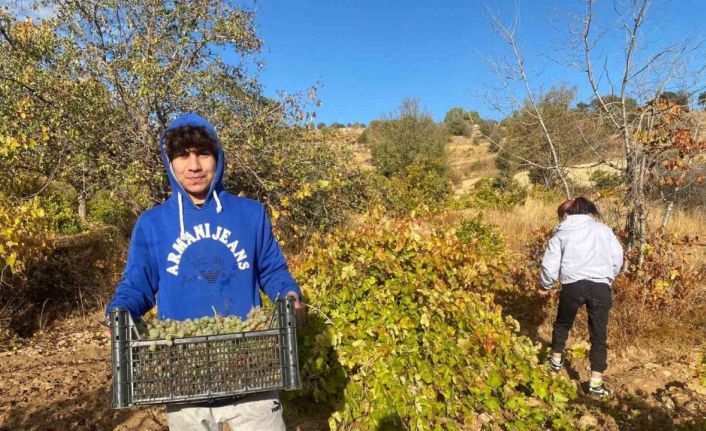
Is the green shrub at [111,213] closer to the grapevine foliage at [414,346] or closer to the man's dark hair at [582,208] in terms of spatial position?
the grapevine foliage at [414,346]

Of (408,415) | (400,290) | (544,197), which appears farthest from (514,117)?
(544,197)

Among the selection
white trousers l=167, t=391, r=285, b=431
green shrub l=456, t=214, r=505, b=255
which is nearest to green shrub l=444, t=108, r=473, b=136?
green shrub l=456, t=214, r=505, b=255

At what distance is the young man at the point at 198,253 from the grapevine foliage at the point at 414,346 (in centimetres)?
117

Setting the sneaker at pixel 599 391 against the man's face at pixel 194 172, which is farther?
the sneaker at pixel 599 391

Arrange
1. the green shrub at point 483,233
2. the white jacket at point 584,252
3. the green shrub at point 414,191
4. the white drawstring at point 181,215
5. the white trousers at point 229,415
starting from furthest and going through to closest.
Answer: the green shrub at point 414,191 → the green shrub at point 483,233 → the white jacket at point 584,252 → the white drawstring at point 181,215 → the white trousers at point 229,415

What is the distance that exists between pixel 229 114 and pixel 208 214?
3.66 meters

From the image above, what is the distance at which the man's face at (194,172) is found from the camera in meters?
1.75

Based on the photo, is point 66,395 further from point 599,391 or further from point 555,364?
point 599,391

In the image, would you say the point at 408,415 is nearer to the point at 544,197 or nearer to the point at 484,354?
the point at 484,354

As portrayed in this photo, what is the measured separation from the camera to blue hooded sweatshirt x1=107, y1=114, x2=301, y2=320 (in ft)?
5.63

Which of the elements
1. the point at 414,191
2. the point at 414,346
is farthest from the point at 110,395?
the point at 414,191

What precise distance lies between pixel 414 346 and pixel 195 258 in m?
1.73

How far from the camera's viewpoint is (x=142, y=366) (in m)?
1.41

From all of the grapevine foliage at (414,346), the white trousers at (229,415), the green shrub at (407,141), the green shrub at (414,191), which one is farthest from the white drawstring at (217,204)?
the green shrub at (407,141)
